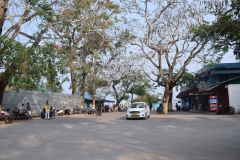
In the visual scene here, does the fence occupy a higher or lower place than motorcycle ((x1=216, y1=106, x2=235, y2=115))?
higher

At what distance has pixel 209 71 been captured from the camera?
36688 millimetres

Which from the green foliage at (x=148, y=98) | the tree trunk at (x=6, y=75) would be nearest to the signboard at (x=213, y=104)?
the tree trunk at (x=6, y=75)

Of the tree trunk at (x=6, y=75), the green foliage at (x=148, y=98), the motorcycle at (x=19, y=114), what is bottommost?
the motorcycle at (x=19, y=114)

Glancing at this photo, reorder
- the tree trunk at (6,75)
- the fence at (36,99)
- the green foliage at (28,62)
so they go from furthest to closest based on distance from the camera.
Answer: the fence at (36,99)
the tree trunk at (6,75)
the green foliage at (28,62)

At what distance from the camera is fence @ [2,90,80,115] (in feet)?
75.6

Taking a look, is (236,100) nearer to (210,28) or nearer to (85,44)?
(210,28)

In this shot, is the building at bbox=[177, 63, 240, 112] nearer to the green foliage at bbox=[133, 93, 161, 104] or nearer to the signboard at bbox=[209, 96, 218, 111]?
the signboard at bbox=[209, 96, 218, 111]

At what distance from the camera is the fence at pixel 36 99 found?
75.6ft

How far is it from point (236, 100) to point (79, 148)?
2450 centimetres

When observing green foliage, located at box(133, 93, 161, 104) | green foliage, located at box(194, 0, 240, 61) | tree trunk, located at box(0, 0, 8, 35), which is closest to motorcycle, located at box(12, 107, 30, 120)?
tree trunk, located at box(0, 0, 8, 35)

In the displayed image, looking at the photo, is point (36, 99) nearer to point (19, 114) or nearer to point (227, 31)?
point (19, 114)

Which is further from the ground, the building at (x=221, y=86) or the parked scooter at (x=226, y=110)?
the building at (x=221, y=86)

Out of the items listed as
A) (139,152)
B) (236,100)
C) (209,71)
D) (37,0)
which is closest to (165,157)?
(139,152)

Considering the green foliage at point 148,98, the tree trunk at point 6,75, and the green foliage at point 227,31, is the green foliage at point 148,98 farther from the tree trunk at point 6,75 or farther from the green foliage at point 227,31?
the tree trunk at point 6,75
